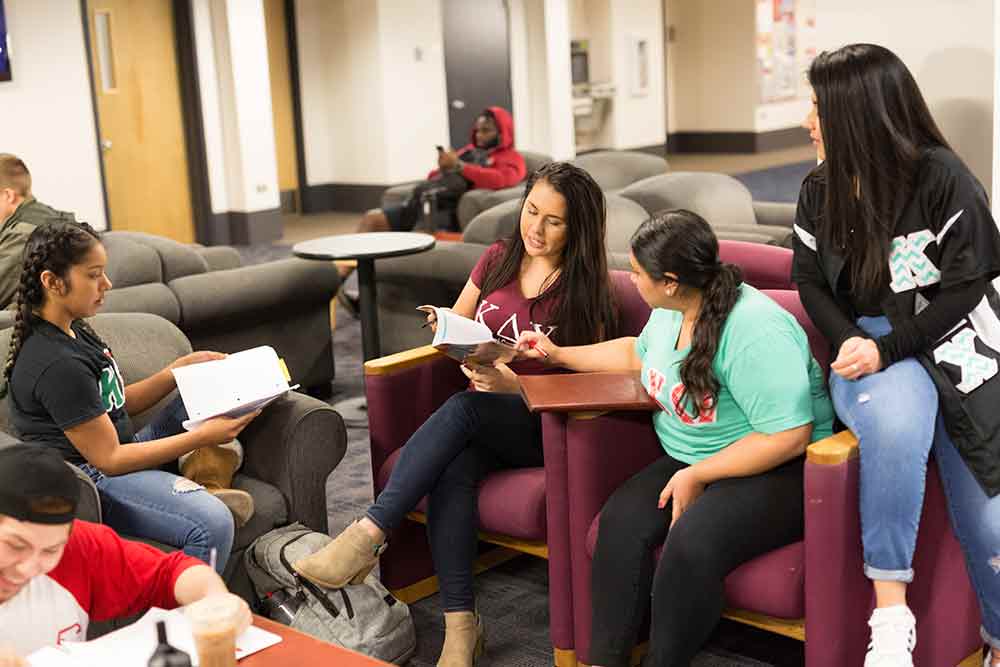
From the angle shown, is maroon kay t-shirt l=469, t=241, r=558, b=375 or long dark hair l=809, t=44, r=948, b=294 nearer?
long dark hair l=809, t=44, r=948, b=294

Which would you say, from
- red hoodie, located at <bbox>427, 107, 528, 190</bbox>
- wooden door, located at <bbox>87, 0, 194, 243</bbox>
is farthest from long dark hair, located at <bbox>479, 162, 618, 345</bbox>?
wooden door, located at <bbox>87, 0, 194, 243</bbox>

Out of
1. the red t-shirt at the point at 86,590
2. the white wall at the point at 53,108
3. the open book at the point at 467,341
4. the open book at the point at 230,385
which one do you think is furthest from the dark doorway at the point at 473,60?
the red t-shirt at the point at 86,590

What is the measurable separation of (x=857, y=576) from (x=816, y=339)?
26.3 inches

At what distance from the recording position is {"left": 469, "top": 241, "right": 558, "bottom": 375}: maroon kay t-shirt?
324 cm

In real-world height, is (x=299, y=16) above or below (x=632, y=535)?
above

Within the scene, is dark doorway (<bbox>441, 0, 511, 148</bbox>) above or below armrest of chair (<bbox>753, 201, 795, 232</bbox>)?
above

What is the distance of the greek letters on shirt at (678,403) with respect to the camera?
270cm

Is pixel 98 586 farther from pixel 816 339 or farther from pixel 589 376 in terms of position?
pixel 816 339

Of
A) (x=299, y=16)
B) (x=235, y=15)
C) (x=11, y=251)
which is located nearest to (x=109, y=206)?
(x=235, y=15)

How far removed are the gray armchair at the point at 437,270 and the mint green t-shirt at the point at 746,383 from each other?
2.65 metres

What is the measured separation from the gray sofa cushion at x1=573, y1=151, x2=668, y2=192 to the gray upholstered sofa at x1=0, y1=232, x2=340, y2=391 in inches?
113

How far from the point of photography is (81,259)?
2.83 meters

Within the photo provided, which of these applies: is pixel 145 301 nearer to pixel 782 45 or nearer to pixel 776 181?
pixel 776 181

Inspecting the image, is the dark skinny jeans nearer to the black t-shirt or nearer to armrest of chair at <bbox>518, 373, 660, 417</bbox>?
armrest of chair at <bbox>518, 373, 660, 417</bbox>
